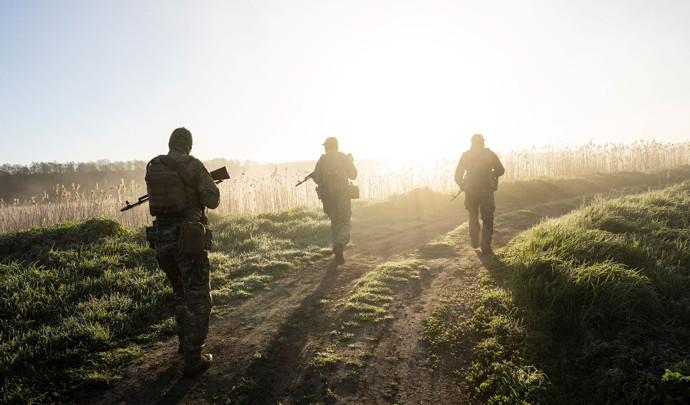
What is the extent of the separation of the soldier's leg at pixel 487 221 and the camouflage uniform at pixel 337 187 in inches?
108

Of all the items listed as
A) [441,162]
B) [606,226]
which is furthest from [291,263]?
[441,162]

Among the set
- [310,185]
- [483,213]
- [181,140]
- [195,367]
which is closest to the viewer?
[195,367]

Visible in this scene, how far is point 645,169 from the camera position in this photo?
70.9 feet

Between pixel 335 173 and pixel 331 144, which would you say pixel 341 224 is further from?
pixel 331 144

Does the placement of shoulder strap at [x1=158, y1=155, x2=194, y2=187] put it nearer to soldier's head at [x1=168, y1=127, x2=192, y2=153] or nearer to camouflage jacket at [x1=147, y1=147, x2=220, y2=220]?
camouflage jacket at [x1=147, y1=147, x2=220, y2=220]

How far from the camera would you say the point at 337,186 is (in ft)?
22.2

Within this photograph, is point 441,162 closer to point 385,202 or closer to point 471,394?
point 385,202

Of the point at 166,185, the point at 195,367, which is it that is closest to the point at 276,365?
the point at 195,367

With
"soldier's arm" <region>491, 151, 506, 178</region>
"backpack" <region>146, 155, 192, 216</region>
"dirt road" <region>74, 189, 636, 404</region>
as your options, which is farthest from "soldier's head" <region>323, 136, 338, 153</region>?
"backpack" <region>146, 155, 192, 216</region>

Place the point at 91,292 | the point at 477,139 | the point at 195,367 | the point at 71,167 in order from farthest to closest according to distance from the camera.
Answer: the point at 71,167 → the point at 477,139 → the point at 91,292 → the point at 195,367

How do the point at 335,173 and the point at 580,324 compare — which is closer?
the point at 580,324

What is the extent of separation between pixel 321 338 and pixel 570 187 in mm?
16659

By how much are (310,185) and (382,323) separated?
15.6 metres

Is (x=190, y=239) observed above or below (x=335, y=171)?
below
